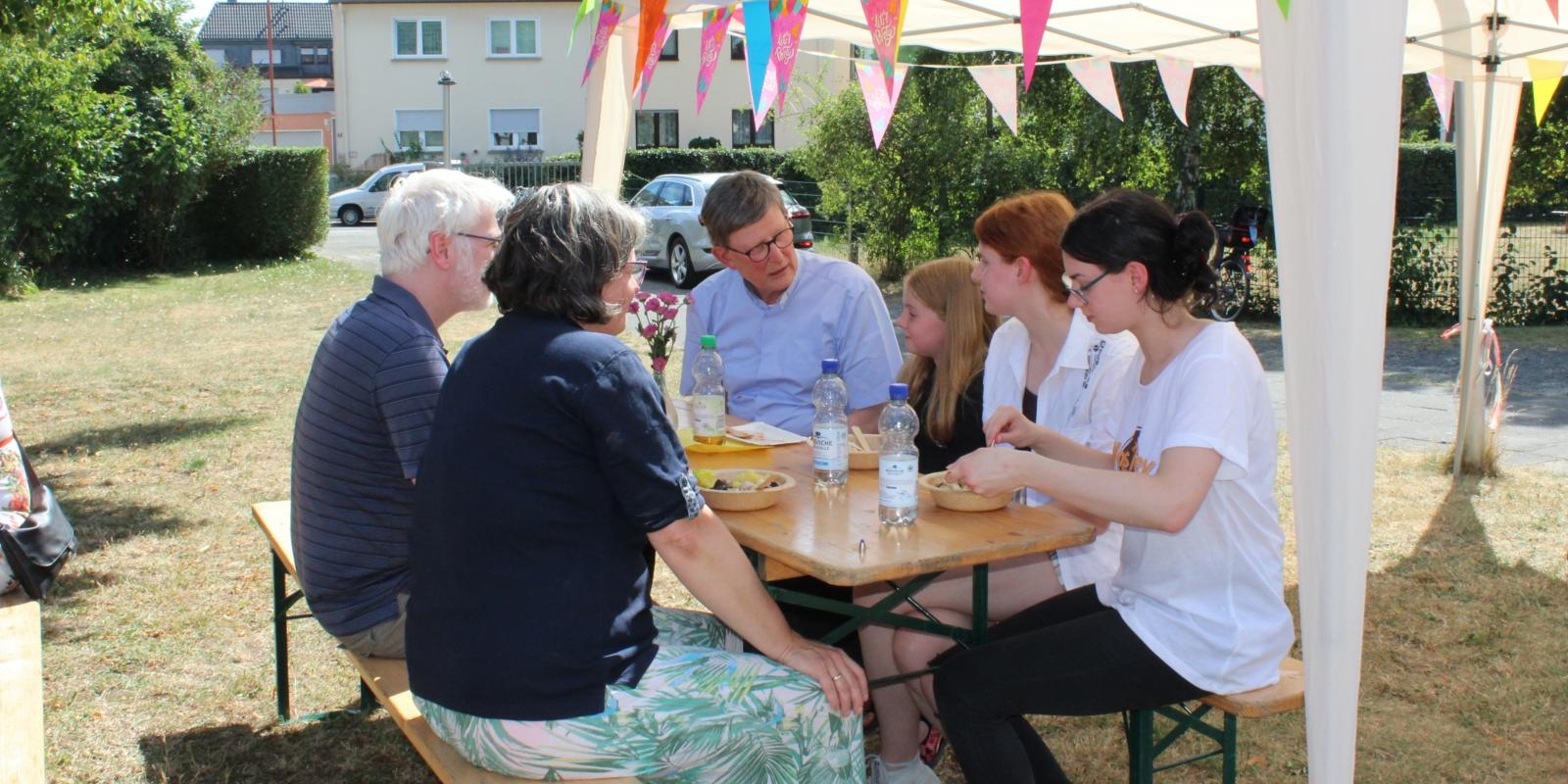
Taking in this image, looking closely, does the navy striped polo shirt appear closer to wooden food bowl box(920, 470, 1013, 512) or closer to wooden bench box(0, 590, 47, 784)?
wooden bench box(0, 590, 47, 784)

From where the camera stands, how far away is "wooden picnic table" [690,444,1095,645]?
2.37m

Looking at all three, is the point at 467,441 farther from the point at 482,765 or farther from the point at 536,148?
the point at 536,148

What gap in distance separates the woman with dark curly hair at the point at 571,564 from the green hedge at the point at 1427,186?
10.4 meters

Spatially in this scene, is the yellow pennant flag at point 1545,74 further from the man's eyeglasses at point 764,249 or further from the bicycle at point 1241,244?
the bicycle at point 1241,244

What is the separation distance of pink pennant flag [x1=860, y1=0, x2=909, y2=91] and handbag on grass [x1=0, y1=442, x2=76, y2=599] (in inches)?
105

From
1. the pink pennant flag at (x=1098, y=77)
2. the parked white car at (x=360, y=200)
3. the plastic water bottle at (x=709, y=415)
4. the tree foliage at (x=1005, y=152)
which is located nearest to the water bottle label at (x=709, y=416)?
the plastic water bottle at (x=709, y=415)

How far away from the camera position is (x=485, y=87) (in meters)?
36.6

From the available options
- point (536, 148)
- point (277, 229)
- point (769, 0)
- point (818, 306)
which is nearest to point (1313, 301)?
point (818, 306)

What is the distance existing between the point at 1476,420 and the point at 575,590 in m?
5.40

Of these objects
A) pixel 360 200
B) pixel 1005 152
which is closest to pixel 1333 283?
pixel 1005 152

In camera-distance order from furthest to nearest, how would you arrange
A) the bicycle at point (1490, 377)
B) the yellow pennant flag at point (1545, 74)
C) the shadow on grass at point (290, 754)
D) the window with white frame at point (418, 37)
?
the window with white frame at point (418, 37), the bicycle at point (1490, 377), the yellow pennant flag at point (1545, 74), the shadow on grass at point (290, 754)

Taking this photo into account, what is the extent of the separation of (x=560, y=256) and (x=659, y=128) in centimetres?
3562

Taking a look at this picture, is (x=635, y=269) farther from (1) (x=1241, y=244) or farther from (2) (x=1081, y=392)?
(1) (x=1241, y=244)

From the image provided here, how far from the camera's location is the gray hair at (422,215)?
9.40ft
